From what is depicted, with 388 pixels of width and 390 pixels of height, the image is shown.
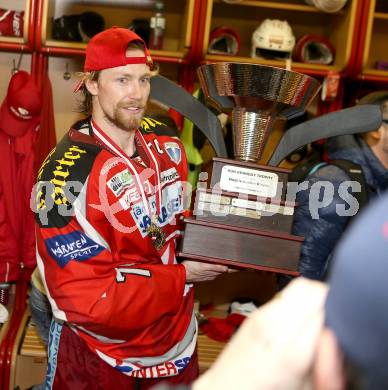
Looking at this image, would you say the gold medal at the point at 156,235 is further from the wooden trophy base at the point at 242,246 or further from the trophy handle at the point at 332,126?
the trophy handle at the point at 332,126

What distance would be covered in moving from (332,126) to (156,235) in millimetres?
488

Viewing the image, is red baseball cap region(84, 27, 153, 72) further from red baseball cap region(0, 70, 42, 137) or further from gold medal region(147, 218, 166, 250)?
red baseball cap region(0, 70, 42, 137)

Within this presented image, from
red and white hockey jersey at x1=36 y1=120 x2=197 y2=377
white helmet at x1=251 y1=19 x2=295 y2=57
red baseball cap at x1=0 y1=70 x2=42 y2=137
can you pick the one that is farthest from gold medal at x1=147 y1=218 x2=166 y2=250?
white helmet at x1=251 y1=19 x2=295 y2=57

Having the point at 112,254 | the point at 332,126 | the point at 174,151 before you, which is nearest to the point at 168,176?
the point at 174,151

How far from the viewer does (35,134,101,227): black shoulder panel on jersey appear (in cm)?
151

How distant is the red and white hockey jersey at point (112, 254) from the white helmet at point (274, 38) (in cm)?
146

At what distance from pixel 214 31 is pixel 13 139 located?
996 millimetres

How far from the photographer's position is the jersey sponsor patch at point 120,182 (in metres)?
1.57

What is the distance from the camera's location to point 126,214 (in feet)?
5.17

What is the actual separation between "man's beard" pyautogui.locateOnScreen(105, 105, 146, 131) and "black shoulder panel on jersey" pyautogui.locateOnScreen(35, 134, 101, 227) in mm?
86

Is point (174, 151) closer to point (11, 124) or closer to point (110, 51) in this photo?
point (110, 51)

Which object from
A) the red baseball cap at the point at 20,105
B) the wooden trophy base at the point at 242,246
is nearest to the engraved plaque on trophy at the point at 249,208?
the wooden trophy base at the point at 242,246

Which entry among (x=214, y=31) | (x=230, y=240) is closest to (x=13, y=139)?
(x=214, y=31)

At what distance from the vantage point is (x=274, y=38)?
118 inches
